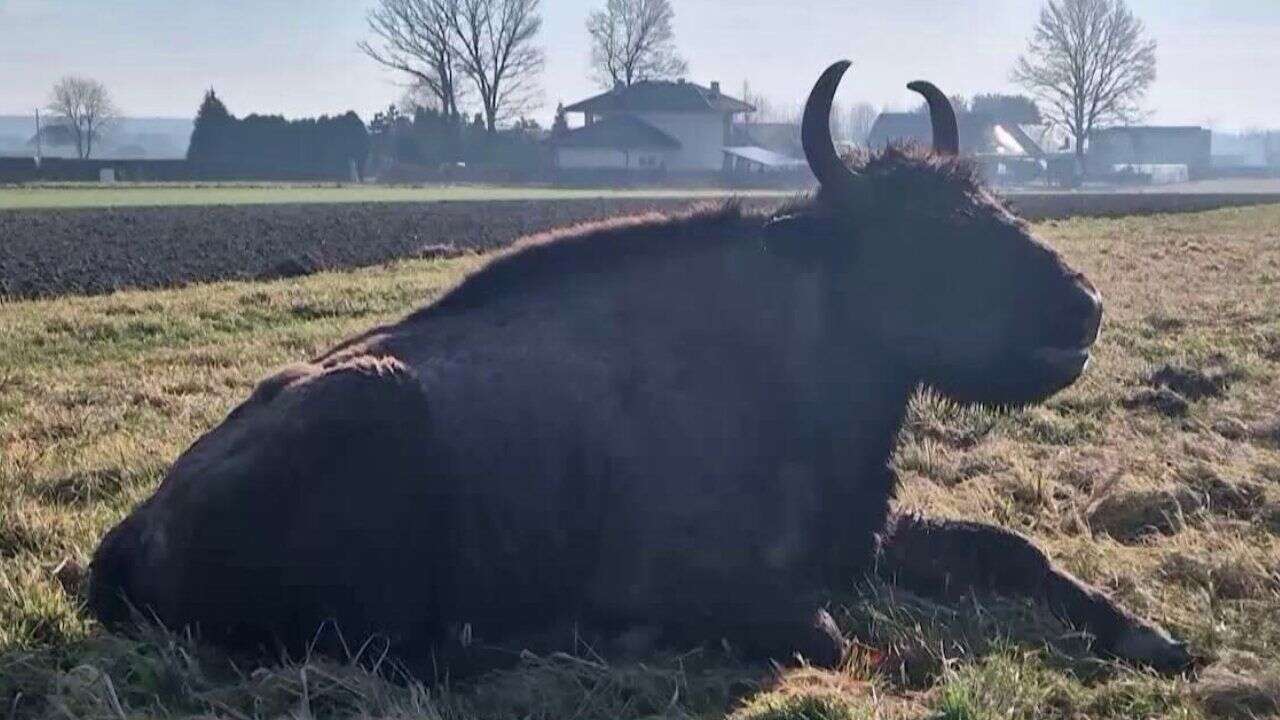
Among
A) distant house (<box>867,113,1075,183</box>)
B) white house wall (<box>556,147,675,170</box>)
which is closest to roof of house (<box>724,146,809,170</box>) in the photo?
white house wall (<box>556,147,675,170</box>)

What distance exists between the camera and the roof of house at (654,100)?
93.6 m

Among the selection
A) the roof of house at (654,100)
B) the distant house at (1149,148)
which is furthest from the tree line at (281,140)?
the distant house at (1149,148)

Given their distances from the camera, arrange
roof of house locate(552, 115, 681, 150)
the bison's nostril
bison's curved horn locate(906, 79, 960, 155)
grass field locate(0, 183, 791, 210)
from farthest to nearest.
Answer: roof of house locate(552, 115, 681, 150) → grass field locate(0, 183, 791, 210) → bison's curved horn locate(906, 79, 960, 155) → the bison's nostril

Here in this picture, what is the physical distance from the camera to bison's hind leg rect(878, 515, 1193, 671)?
16.1 feet

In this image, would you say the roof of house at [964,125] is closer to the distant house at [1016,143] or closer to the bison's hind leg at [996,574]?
Answer: the distant house at [1016,143]

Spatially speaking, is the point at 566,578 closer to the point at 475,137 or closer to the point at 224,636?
the point at 224,636

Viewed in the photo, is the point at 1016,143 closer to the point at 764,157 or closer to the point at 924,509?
the point at 764,157

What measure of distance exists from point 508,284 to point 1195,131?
133146 millimetres

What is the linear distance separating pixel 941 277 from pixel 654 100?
8966cm

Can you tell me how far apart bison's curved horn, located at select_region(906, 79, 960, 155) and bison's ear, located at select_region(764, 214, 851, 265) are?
90cm

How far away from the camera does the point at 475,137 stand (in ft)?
281

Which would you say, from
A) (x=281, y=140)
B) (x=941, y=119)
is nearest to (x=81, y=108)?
(x=281, y=140)

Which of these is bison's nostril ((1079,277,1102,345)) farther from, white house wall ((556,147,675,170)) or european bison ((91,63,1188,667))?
white house wall ((556,147,675,170))

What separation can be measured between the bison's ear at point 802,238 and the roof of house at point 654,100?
291ft
